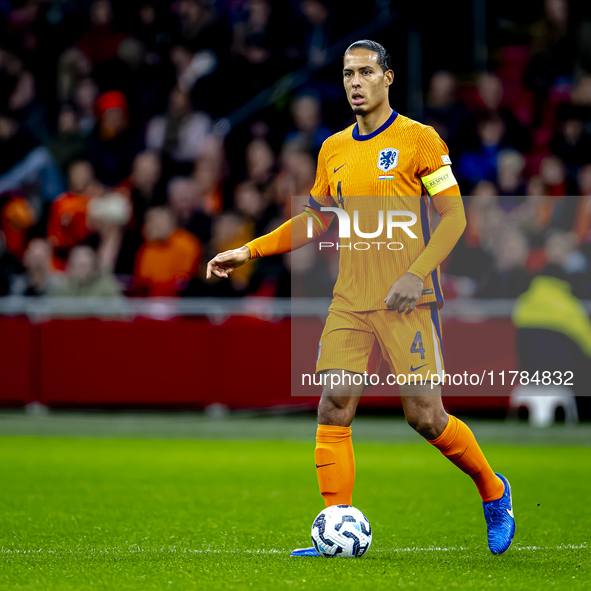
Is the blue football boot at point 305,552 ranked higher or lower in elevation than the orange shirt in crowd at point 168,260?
lower

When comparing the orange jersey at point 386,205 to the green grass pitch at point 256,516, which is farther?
the orange jersey at point 386,205

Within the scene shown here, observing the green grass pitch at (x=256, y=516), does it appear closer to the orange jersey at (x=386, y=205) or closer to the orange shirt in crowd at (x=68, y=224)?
the orange jersey at (x=386, y=205)

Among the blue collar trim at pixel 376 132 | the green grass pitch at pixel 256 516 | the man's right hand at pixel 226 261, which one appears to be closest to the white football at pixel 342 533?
the green grass pitch at pixel 256 516

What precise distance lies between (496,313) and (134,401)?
3.75 m

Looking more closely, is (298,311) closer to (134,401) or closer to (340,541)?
(134,401)

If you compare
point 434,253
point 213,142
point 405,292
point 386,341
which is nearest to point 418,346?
point 386,341

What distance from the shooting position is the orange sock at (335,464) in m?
4.37

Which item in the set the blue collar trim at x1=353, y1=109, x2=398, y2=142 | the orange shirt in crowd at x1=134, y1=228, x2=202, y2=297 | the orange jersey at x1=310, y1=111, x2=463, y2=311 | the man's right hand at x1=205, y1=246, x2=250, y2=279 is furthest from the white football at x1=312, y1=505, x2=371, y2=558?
the orange shirt in crowd at x1=134, y1=228, x2=202, y2=297

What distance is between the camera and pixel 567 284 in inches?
377

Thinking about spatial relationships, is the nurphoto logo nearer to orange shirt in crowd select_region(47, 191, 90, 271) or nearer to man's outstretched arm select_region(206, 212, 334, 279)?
man's outstretched arm select_region(206, 212, 334, 279)

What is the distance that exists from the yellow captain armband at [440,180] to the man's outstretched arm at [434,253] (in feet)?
0.06

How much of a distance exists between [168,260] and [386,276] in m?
6.32

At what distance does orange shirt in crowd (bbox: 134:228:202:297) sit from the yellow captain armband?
624 cm

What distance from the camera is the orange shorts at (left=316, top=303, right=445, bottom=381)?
4285 mm
